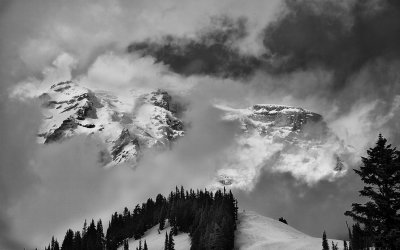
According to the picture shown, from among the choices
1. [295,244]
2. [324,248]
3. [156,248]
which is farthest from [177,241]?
[324,248]

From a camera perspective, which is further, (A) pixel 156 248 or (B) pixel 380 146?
(A) pixel 156 248

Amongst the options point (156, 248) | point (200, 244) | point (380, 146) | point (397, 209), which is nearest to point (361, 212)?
point (397, 209)

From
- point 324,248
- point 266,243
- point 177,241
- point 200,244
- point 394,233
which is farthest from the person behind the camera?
point 177,241

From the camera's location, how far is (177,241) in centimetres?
19862

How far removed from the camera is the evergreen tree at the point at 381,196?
119 feet

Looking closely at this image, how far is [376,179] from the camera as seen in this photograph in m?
37.8

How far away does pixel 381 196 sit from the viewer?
36.8m

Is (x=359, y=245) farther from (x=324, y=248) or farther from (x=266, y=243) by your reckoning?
(x=266, y=243)

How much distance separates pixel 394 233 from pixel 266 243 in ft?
507

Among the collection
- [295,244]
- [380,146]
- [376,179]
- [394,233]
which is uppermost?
[295,244]

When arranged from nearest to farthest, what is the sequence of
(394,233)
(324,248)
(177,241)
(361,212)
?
(394,233) → (361,212) → (324,248) → (177,241)

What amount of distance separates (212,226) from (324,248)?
4118cm

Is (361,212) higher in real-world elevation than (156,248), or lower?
lower

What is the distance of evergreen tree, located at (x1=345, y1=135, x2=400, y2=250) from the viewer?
3634cm
